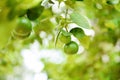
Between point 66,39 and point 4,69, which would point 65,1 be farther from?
point 4,69

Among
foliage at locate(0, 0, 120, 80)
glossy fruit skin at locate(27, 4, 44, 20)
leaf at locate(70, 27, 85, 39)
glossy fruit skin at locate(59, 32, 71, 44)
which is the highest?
foliage at locate(0, 0, 120, 80)

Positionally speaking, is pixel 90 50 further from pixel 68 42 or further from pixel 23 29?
pixel 23 29

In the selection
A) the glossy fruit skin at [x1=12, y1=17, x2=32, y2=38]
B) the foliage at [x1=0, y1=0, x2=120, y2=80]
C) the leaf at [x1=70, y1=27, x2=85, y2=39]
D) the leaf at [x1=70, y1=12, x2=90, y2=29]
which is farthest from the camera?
the foliage at [x1=0, y1=0, x2=120, y2=80]

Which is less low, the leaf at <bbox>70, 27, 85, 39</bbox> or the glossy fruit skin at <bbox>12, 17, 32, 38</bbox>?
the leaf at <bbox>70, 27, 85, 39</bbox>

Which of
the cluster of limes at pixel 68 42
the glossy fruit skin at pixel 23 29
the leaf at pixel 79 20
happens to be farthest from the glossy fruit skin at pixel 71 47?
the glossy fruit skin at pixel 23 29

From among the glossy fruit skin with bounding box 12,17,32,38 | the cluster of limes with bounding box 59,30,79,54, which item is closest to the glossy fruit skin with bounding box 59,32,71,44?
the cluster of limes with bounding box 59,30,79,54

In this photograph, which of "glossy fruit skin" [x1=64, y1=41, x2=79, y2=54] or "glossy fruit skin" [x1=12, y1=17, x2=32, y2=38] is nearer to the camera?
"glossy fruit skin" [x1=12, y1=17, x2=32, y2=38]

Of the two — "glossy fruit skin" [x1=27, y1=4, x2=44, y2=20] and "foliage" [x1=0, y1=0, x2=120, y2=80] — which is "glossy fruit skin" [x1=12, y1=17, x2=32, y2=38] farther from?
"foliage" [x1=0, y1=0, x2=120, y2=80]
